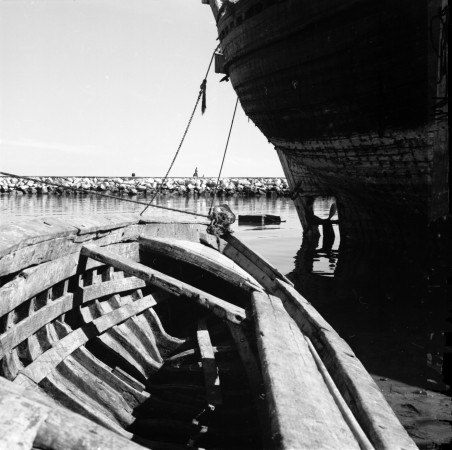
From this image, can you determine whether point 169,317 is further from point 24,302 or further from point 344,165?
point 344,165

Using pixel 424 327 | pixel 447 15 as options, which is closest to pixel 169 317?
pixel 424 327

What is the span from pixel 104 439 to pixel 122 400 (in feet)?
9.26

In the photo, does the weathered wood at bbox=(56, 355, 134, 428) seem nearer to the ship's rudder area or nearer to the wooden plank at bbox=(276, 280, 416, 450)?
the wooden plank at bbox=(276, 280, 416, 450)

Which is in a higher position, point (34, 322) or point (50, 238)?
point (50, 238)

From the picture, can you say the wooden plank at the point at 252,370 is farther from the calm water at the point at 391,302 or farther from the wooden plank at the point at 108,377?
the calm water at the point at 391,302

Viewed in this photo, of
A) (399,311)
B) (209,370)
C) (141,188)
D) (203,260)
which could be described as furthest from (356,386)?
(141,188)

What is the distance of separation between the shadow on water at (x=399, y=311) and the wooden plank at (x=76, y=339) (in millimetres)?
2992

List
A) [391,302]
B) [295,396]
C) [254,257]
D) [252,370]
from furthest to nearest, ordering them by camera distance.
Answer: [391,302], [254,257], [252,370], [295,396]

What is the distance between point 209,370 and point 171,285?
944 millimetres

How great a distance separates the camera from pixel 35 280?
13.2 feet

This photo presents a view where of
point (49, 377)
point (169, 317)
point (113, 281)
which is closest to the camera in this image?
point (49, 377)

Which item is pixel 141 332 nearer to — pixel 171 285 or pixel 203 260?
pixel 171 285

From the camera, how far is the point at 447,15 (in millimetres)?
8789

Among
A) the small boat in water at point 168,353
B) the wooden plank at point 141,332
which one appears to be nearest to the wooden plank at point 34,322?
the small boat in water at point 168,353
